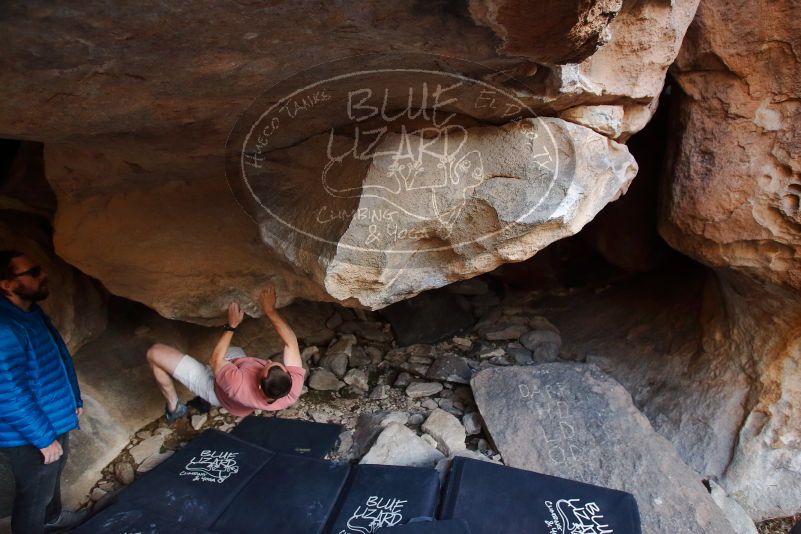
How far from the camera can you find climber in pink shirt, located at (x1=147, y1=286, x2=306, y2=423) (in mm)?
2299

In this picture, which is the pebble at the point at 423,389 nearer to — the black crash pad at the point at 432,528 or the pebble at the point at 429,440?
the pebble at the point at 429,440

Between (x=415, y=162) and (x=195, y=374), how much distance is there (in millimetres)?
1578

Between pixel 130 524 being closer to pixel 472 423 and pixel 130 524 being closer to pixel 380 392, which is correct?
pixel 380 392

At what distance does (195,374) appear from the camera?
2.51m

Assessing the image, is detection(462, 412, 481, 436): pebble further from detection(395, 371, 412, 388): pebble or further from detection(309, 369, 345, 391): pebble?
detection(309, 369, 345, 391): pebble

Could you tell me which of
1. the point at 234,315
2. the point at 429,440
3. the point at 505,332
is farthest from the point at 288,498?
the point at 505,332

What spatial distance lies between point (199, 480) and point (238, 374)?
47 cm

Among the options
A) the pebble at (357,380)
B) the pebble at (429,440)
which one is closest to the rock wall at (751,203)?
the pebble at (429,440)

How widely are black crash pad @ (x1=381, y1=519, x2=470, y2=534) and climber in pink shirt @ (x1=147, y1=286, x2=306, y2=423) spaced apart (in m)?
0.76

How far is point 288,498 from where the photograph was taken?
6.79 feet

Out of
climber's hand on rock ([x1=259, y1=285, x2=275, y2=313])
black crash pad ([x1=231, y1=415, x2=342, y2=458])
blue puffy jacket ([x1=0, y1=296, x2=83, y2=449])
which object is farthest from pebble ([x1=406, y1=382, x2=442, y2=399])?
blue puffy jacket ([x1=0, y1=296, x2=83, y2=449])

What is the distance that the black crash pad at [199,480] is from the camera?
6.66ft

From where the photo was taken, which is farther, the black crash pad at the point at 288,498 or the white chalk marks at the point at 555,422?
the white chalk marks at the point at 555,422

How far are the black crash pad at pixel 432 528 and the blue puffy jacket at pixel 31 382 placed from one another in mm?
1356
